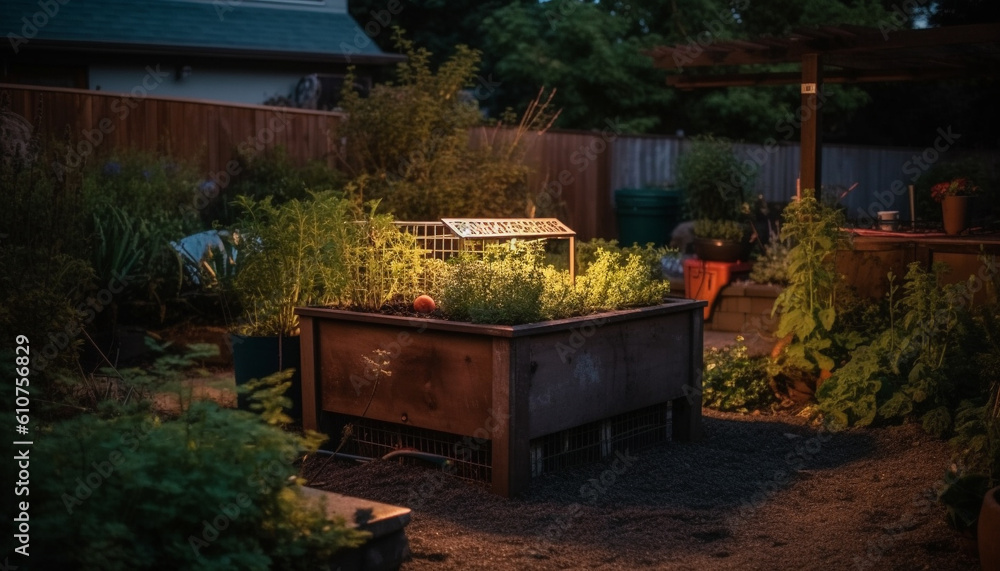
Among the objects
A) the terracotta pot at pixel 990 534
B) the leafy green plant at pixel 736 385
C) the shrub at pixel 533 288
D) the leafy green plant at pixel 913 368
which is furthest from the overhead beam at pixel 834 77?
the terracotta pot at pixel 990 534

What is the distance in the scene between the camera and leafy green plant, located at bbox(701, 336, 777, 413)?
775cm

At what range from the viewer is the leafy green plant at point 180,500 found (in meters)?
3.12

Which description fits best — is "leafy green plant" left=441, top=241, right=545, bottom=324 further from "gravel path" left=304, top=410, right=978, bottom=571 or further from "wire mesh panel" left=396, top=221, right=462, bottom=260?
"gravel path" left=304, top=410, right=978, bottom=571

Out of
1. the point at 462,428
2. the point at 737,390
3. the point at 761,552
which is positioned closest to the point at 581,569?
the point at 761,552

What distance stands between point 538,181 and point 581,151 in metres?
1.20

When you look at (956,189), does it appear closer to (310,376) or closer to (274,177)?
(310,376)

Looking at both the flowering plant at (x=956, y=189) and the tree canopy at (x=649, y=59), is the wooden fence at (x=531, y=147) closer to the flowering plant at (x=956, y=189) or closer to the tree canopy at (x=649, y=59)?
the tree canopy at (x=649, y=59)

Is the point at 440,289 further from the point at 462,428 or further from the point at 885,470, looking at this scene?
the point at 885,470

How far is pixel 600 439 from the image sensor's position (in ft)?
19.5

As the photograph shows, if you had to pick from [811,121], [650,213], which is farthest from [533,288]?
[650,213]

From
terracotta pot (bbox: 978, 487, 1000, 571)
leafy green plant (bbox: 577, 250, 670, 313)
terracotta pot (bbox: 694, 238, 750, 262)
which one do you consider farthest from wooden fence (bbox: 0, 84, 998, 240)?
terracotta pot (bbox: 978, 487, 1000, 571)

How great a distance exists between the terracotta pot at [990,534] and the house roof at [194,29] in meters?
13.8

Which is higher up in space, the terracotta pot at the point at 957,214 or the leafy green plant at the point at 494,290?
the terracotta pot at the point at 957,214

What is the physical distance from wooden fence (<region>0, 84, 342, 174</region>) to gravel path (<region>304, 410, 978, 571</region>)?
5.99 meters
